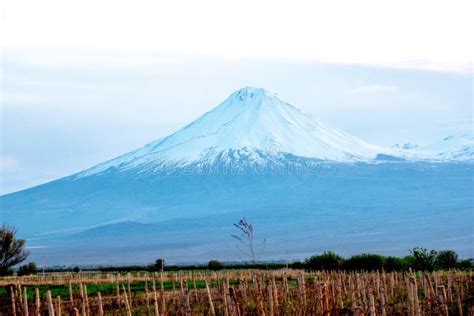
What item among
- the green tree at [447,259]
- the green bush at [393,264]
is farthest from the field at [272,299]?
the green tree at [447,259]

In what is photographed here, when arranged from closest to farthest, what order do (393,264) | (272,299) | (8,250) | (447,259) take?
(272,299), (393,264), (8,250), (447,259)

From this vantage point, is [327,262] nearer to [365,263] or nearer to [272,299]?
[365,263]

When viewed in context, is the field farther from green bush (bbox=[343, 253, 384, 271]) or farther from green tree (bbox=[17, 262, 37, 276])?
green tree (bbox=[17, 262, 37, 276])

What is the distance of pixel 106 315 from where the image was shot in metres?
24.5

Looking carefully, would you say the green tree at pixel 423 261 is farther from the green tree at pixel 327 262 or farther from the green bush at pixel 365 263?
the green tree at pixel 327 262

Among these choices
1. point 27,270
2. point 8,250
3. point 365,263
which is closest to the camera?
point 365,263

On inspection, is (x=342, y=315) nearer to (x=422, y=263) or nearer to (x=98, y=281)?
(x=98, y=281)

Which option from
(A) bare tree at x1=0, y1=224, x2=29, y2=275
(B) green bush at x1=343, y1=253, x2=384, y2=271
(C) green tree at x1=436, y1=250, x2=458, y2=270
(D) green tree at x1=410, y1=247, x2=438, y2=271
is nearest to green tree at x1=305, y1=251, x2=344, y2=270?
(B) green bush at x1=343, y1=253, x2=384, y2=271

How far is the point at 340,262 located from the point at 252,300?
113ft

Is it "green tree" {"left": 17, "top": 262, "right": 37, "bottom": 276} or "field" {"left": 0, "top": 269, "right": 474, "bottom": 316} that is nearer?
"field" {"left": 0, "top": 269, "right": 474, "bottom": 316}

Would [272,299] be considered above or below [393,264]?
above

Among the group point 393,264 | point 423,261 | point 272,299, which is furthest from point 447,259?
point 272,299

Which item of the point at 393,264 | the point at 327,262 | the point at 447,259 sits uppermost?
the point at 327,262

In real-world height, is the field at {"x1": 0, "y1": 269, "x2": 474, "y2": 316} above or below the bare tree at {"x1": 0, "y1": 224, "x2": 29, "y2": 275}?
below
